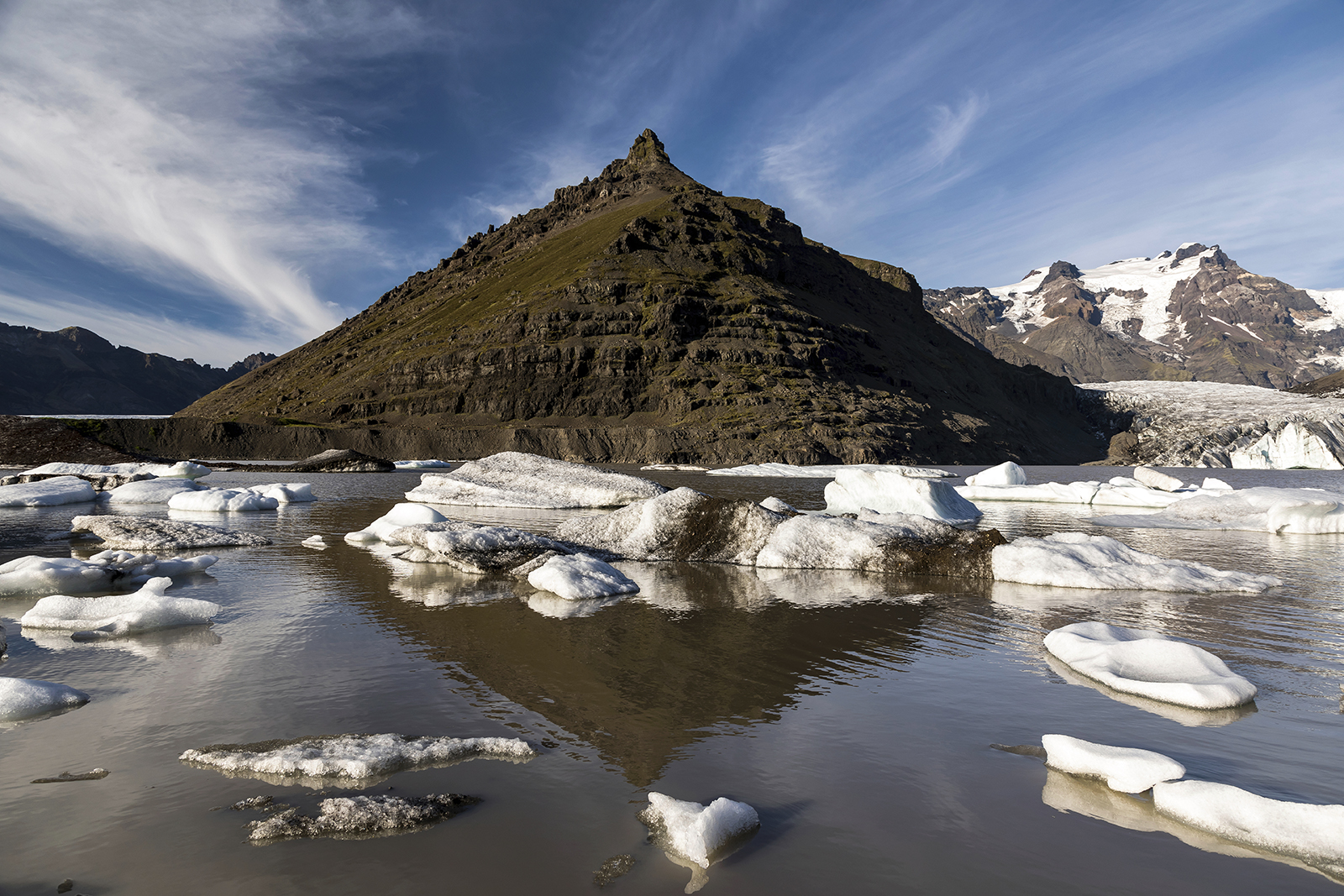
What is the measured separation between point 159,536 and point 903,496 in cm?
2366

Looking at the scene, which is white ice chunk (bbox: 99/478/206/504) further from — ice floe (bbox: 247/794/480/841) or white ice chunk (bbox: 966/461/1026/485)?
white ice chunk (bbox: 966/461/1026/485)

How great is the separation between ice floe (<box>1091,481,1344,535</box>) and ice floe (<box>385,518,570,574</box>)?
76.5ft

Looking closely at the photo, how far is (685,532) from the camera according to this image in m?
16.6

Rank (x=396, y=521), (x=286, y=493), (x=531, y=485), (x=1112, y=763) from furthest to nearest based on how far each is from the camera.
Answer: (x=286, y=493), (x=531, y=485), (x=396, y=521), (x=1112, y=763)

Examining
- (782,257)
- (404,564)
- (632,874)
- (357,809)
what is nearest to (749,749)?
(632,874)

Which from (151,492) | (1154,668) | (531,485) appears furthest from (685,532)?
(151,492)

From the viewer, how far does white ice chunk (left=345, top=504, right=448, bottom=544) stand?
1823 cm

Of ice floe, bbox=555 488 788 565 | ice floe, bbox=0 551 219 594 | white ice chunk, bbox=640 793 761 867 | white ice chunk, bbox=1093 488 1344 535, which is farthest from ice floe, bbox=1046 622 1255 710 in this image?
white ice chunk, bbox=1093 488 1344 535

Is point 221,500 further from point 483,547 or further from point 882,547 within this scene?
point 882,547

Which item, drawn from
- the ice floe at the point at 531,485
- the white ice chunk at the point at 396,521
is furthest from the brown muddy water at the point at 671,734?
the ice floe at the point at 531,485

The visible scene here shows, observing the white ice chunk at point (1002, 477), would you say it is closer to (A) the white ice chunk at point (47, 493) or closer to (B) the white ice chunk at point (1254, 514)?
(B) the white ice chunk at point (1254, 514)

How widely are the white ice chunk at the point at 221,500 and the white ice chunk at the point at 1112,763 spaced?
3004 centimetres

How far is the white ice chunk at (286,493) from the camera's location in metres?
28.5

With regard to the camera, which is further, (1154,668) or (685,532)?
(685,532)
